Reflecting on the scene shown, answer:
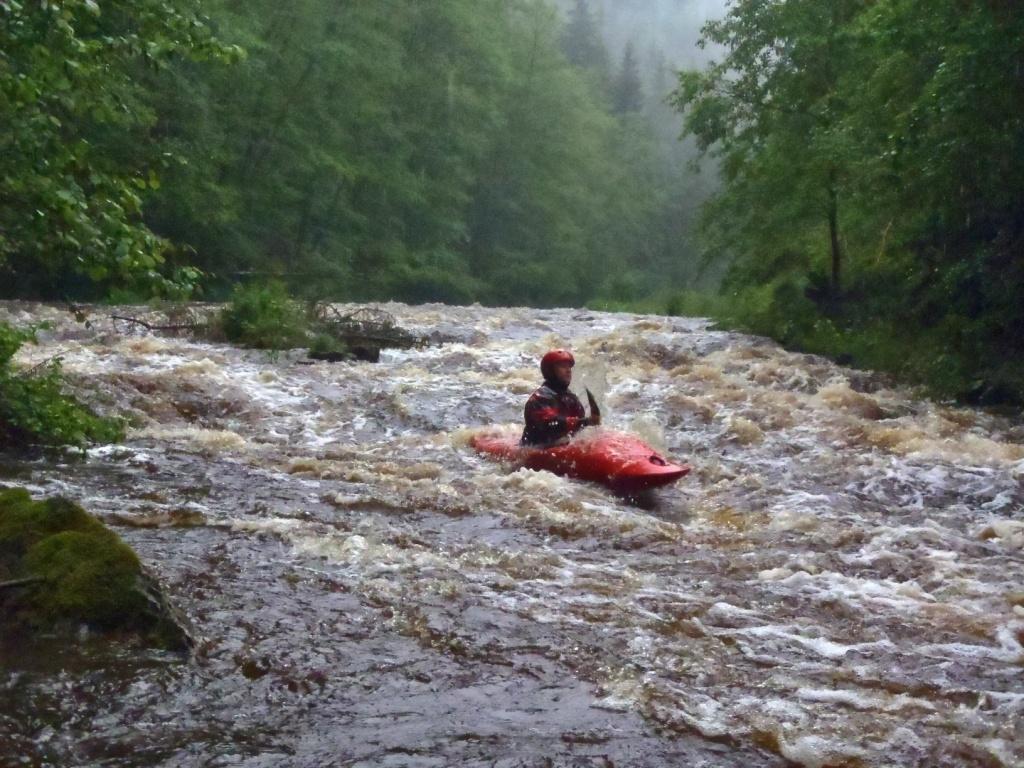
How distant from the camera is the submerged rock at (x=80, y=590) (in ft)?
13.4

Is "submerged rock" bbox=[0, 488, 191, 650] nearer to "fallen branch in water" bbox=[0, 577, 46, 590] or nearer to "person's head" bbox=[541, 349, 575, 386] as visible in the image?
"fallen branch in water" bbox=[0, 577, 46, 590]

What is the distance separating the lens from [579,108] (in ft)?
137

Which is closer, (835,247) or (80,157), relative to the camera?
(80,157)

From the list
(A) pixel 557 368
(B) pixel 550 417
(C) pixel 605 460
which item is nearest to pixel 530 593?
(C) pixel 605 460

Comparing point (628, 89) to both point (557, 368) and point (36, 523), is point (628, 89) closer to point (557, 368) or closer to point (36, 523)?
point (557, 368)

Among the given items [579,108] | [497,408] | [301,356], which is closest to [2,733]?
[497,408]

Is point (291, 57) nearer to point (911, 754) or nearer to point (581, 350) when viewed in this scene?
point (581, 350)

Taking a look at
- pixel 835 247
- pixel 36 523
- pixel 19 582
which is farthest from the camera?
pixel 835 247

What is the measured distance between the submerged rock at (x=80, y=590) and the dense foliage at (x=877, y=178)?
8970mm

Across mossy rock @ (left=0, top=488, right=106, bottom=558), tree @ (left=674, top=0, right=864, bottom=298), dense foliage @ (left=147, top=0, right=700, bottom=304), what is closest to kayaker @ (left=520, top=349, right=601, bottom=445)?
mossy rock @ (left=0, top=488, right=106, bottom=558)

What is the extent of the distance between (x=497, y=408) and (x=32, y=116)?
7.45 meters

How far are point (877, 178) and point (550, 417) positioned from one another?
6155mm

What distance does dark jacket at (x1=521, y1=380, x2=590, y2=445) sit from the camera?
842 centimetres

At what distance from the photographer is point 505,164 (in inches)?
1581
